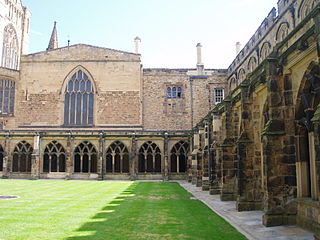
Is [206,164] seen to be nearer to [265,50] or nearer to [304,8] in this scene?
[265,50]

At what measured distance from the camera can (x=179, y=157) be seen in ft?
99.1

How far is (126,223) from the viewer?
9.46m

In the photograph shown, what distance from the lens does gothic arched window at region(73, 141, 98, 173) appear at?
29719 millimetres

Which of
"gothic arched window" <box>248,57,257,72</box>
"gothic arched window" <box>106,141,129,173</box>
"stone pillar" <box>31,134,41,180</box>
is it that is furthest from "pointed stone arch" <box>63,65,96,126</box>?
"gothic arched window" <box>248,57,257,72</box>

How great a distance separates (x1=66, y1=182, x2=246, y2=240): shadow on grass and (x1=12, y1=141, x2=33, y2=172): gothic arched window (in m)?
19.7

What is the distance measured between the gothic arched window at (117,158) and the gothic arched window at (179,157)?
4089mm

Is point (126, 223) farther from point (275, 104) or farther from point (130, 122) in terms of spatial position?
point (130, 122)

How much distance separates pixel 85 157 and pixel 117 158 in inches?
112

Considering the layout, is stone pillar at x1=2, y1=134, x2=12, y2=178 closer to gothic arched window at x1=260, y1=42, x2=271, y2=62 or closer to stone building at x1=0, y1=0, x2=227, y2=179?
stone building at x1=0, y1=0, x2=227, y2=179

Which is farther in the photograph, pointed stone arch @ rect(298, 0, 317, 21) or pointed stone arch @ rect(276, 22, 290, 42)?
pointed stone arch @ rect(276, 22, 290, 42)

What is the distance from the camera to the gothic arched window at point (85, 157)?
2972 cm

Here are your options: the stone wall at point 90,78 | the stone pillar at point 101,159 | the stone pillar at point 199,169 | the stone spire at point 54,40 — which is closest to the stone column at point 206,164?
the stone pillar at point 199,169

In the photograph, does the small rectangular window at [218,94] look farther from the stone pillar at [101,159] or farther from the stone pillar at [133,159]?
the stone pillar at [101,159]

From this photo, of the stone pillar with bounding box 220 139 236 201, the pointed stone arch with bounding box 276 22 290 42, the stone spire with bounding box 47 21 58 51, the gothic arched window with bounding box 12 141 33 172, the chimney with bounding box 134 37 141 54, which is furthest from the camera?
the stone spire with bounding box 47 21 58 51
